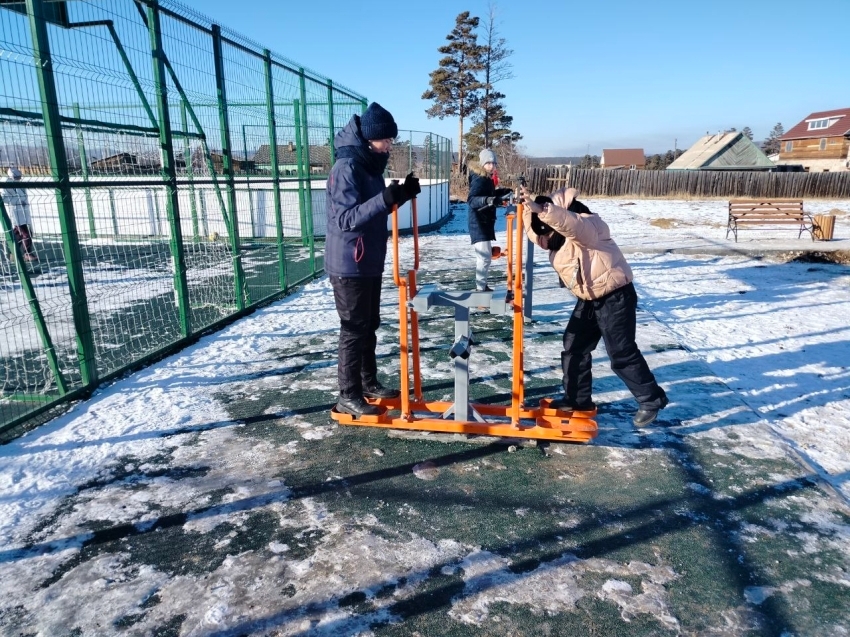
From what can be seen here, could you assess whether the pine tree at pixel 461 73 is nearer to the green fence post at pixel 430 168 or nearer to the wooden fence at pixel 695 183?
the wooden fence at pixel 695 183

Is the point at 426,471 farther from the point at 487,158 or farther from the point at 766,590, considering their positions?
the point at 487,158

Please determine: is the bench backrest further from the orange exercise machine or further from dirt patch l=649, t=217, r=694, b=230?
the orange exercise machine

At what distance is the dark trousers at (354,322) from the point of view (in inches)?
146

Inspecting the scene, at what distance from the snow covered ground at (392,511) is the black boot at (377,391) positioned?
1.21 feet

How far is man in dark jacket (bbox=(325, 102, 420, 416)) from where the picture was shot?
3486 millimetres

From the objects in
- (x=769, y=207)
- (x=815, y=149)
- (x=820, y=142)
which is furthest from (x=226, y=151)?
(x=815, y=149)

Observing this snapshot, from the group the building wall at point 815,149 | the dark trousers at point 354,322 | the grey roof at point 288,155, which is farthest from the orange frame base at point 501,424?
the building wall at point 815,149

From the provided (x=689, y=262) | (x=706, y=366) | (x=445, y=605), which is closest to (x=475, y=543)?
(x=445, y=605)

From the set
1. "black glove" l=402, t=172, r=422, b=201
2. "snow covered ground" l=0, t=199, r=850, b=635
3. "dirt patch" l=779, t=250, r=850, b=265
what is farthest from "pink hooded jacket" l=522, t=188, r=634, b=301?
"dirt patch" l=779, t=250, r=850, b=265

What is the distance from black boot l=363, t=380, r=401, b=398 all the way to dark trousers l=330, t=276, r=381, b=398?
236mm

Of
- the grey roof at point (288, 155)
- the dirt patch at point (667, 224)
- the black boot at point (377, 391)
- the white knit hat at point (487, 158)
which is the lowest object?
the black boot at point (377, 391)

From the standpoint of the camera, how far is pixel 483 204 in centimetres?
630

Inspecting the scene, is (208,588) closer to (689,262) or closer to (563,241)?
(563,241)

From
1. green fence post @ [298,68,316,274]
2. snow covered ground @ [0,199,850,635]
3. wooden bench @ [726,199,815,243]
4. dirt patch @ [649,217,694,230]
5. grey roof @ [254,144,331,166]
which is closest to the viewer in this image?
snow covered ground @ [0,199,850,635]
